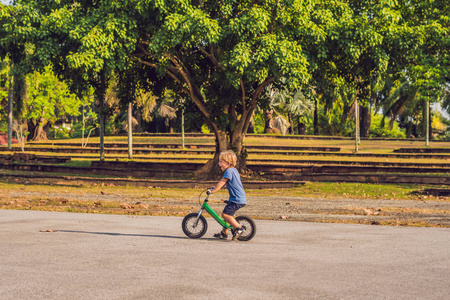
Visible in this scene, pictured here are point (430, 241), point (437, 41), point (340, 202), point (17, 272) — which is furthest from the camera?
point (437, 41)

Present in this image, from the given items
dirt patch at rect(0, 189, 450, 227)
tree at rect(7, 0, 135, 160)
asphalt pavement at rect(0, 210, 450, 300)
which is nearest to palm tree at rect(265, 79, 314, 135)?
tree at rect(7, 0, 135, 160)

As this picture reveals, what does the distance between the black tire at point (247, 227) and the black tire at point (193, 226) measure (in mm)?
558

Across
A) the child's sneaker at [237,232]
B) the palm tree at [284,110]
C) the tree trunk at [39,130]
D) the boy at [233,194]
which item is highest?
the palm tree at [284,110]

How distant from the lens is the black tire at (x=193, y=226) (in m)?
9.06

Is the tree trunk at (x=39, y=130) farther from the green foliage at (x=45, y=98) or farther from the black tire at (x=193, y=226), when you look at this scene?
the black tire at (x=193, y=226)

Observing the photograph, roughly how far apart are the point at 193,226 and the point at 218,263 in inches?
82.8

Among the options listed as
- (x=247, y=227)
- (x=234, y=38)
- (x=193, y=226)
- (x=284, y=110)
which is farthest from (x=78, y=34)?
(x=284, y=110)

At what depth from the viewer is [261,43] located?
1927cm

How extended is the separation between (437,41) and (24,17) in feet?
44.8

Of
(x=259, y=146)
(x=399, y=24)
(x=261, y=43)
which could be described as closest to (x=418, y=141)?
(x=259, y=146)

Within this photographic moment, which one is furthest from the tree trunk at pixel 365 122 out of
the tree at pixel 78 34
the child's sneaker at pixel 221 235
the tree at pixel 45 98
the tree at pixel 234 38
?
the child's sneaker at pixel 221 235

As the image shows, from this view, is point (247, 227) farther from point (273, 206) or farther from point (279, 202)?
point (279, 202)

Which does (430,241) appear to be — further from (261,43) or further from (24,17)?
(24,17)

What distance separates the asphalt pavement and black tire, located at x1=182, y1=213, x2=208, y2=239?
9 cm
